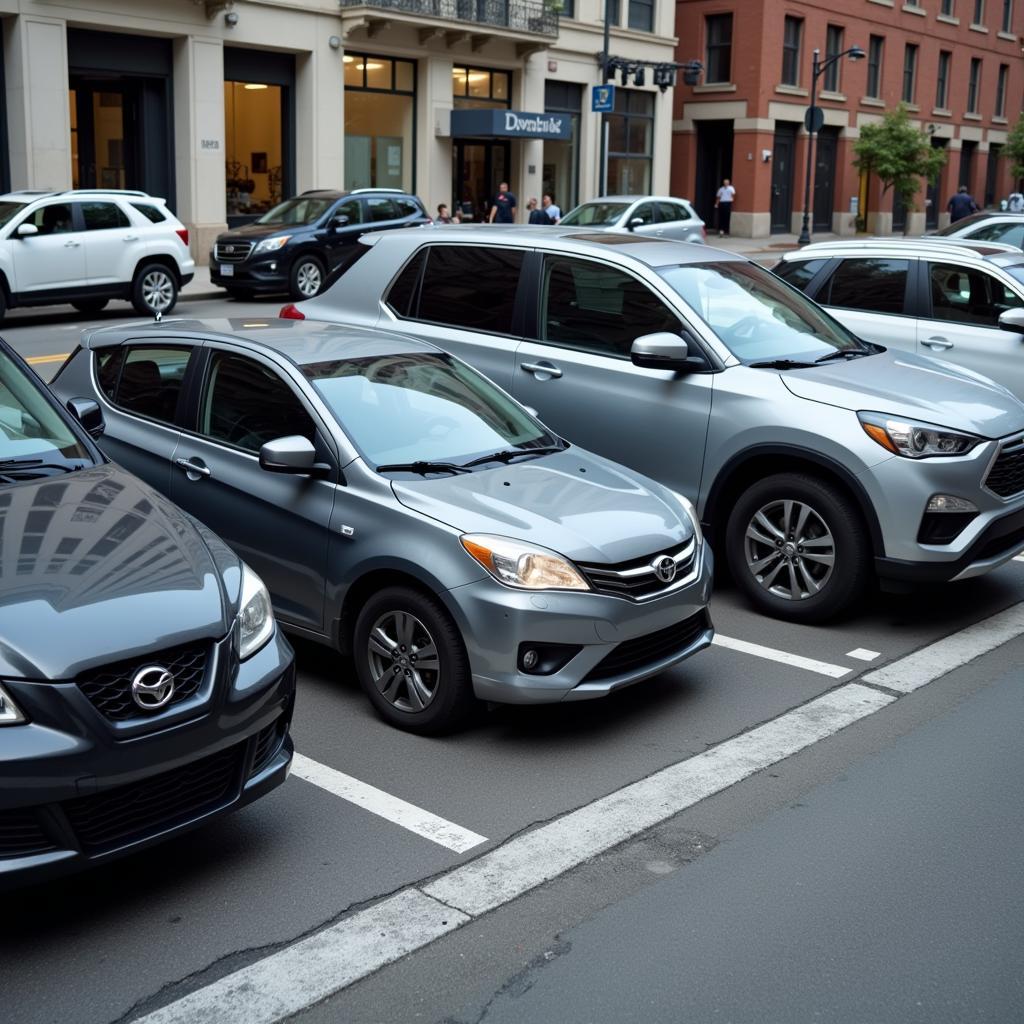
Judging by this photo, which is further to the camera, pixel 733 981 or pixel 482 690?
pixel 482 690

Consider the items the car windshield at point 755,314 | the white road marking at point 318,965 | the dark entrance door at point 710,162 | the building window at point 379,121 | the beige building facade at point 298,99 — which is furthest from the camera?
the dark entrance door at point 710,162

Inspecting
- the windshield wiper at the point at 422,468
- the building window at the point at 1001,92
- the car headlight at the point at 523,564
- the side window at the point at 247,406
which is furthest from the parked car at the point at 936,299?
the building window at the point at 1001,92

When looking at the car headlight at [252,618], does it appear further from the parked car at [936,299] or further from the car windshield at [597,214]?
the car windshield at [597,214]

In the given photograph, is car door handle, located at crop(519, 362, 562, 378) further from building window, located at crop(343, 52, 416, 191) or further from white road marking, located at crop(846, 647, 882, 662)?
building window, located at crop(343, 52, 416, 191)

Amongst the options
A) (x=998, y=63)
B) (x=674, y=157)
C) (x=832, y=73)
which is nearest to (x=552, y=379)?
(x=674, y=157)

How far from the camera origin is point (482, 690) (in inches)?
225

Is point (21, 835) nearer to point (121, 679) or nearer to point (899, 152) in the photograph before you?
point (121, 679)

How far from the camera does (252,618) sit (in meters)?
4.75

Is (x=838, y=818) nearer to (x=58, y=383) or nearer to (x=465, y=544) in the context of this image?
(x=465, y=544)

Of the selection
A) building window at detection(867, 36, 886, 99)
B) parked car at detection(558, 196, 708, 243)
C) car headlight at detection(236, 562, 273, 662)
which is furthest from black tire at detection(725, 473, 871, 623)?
building window at detection(867, 36, 886, 99)

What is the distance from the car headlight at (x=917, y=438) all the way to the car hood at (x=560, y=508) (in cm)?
147

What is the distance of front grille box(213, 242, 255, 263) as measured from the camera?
76.1 feet

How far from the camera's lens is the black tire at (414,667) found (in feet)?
18.9

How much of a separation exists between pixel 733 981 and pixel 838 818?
1330mm
